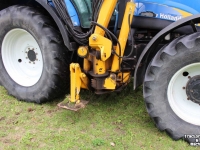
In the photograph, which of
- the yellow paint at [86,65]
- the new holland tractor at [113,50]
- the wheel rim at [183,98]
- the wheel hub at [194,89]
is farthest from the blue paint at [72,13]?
the wheel hub at [194,89]

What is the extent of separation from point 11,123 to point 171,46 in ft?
6.61

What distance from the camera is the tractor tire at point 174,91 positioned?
8.93 ft

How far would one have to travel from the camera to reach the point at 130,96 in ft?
12.4

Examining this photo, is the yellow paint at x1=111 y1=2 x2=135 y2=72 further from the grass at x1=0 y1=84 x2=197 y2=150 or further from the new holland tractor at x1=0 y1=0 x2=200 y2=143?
the grass at x1=0 y1=84 x2=197 y2=150

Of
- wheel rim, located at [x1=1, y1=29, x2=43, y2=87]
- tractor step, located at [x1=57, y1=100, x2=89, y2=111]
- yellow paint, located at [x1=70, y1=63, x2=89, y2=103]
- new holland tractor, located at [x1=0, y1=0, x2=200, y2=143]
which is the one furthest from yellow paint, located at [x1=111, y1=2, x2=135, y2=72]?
wheel rim, located at [x1=1, y1=29, x2=43, y2=87]

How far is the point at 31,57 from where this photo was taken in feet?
12.1

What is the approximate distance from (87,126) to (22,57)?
138 cm

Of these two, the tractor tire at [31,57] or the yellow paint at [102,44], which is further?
the tractor tire at [31,57]

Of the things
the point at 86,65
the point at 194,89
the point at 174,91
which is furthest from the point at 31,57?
the point at 194,89

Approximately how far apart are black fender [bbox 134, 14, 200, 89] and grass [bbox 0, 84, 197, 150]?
53cm

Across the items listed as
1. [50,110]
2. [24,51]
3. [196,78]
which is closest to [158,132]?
[196,78]

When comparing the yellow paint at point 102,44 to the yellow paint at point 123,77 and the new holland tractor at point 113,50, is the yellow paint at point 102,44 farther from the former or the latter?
the yellow paint at point 123,77

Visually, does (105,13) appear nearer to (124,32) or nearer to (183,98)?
(124,32)

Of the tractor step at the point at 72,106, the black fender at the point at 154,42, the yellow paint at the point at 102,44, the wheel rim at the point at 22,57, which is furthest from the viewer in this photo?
the wheel rim at the point at 22,57
